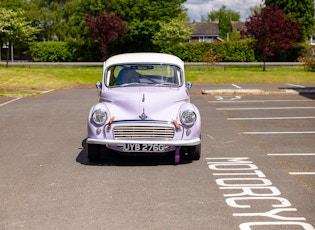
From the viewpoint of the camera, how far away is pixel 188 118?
8539 millimetres

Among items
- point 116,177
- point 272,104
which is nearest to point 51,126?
point 116,177

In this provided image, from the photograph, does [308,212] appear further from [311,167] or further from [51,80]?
[51,80]

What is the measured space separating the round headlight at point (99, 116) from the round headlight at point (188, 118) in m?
1.27

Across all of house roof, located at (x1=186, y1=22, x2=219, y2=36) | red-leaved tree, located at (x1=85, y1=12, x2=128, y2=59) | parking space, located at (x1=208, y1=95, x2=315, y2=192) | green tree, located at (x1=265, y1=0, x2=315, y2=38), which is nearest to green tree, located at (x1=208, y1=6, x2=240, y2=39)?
house roof, located at (x1=186, y1=22, x2=219, y2=36)

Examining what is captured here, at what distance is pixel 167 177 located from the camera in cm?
774

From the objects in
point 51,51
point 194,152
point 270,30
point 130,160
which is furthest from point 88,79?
point 51,51

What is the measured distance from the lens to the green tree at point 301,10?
56.3m

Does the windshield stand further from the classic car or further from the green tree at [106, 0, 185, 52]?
the green tree at [106, 0, 185, 52]

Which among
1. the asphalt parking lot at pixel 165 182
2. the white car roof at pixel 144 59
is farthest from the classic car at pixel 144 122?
the white car roof at pixel 144 59

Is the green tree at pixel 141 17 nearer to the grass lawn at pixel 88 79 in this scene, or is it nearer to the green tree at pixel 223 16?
the grass lawn at pixel 88 79

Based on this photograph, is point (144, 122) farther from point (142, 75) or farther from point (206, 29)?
point (206, 29)

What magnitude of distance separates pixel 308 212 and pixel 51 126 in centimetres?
826

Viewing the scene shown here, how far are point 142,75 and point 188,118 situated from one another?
167cm

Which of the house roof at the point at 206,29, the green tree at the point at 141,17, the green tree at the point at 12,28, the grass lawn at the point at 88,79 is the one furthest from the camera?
the house roof at the point at 206,29
